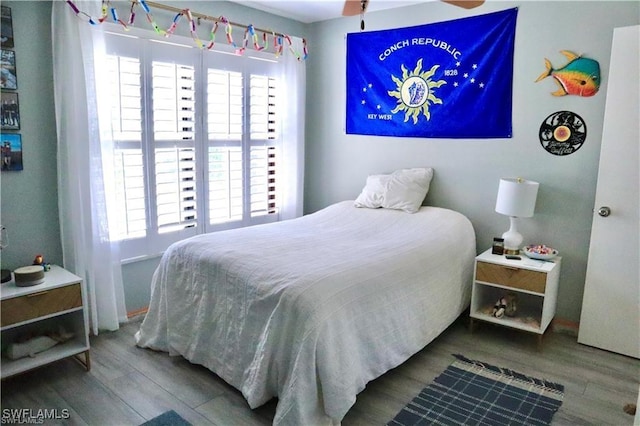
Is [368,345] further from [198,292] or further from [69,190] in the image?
[69,190]

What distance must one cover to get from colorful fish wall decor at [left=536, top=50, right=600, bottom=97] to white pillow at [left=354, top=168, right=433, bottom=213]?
3.63 ft

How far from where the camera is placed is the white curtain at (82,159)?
2.71 meters

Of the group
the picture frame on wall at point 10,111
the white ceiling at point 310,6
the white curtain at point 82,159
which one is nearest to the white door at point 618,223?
the white ceiling at point 310,6

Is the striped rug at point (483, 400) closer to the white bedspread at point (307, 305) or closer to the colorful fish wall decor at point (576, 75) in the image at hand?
the white bedspread at point (307, 305)

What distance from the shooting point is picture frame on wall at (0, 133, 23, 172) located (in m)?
2.58

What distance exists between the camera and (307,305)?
204 centimetres

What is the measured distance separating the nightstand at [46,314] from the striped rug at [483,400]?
1.82 metres

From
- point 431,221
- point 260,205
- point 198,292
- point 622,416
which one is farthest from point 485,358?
point 260,205

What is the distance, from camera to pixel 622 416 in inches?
88.8

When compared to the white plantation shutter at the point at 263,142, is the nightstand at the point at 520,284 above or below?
below

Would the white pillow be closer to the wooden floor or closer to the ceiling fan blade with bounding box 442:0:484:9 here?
the wooden floor

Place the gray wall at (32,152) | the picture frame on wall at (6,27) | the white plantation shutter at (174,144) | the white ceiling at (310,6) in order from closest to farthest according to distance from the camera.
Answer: the picture frame on wall at (6,27), the gray wall at (32,152), the white plantation shutter at (174,144), the white ceiling at (310,6)

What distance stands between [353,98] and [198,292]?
2.39 meters

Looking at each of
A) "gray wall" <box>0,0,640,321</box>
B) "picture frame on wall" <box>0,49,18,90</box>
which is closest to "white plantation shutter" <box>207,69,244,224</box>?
"gray wall" <box>0,0,640,321</box>
